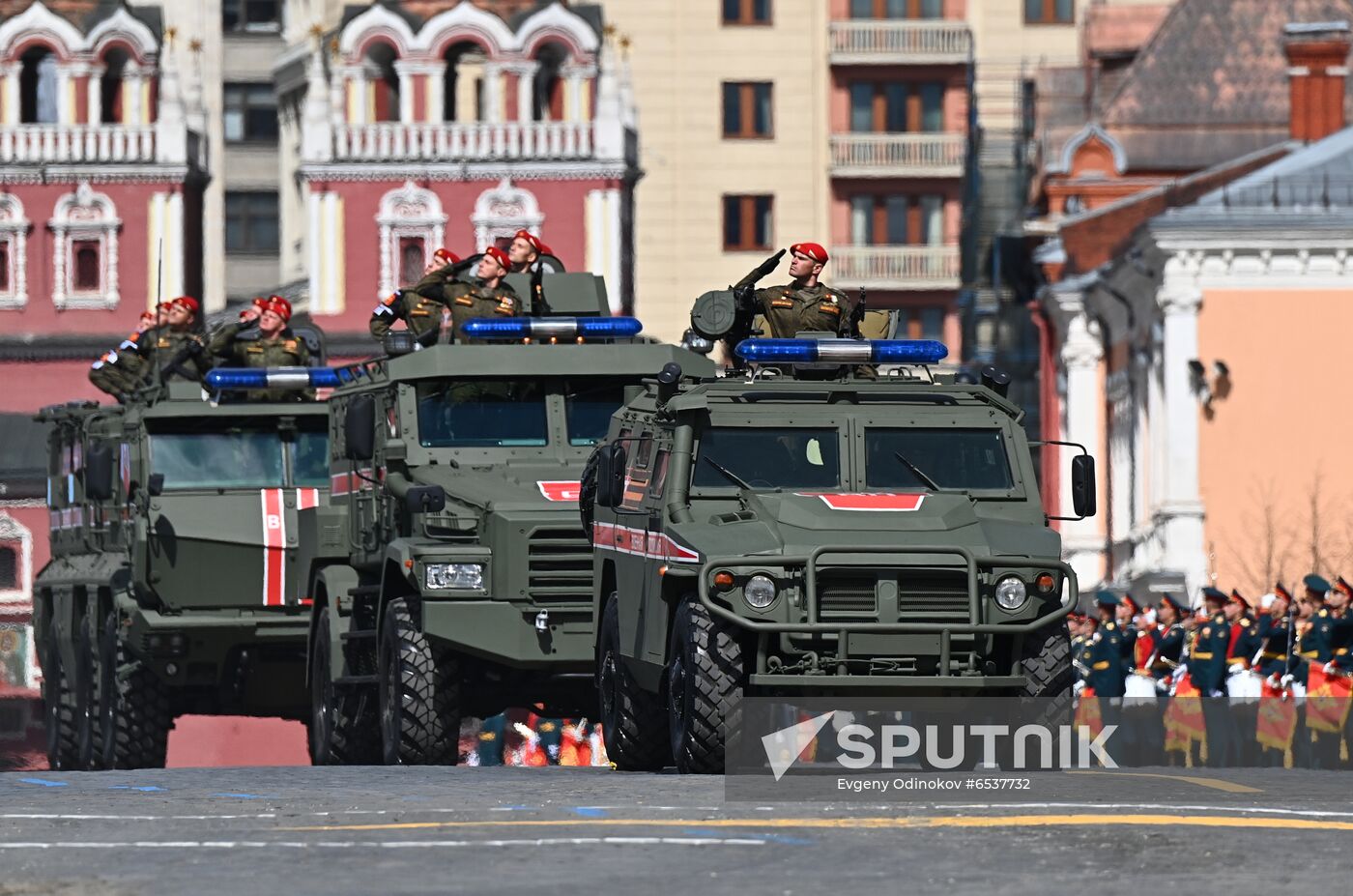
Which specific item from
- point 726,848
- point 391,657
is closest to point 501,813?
point 726,848

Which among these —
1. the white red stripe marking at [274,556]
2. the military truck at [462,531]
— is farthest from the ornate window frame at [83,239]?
the military truck at [462,531]

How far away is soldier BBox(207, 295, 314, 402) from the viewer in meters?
31.0

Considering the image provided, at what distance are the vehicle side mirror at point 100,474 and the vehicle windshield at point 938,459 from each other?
11224 mm

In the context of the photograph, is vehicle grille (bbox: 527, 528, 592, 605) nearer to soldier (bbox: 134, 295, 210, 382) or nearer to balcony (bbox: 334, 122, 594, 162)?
soldier (bbox: 134, 295, 210, 382)

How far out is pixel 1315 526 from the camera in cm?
4612

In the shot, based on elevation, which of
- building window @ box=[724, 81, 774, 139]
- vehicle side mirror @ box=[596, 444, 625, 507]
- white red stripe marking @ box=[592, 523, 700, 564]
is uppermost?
building window @ box=[724, 81, 774, 139]

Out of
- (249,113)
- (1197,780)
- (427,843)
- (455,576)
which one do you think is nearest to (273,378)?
(455,576)

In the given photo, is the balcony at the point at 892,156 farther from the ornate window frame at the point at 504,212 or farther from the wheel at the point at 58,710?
the wheel at the point at 58,710

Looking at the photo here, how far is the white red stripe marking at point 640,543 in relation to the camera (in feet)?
66.7

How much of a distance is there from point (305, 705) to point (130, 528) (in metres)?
1.98

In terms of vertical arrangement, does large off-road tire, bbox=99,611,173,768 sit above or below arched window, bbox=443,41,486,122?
below

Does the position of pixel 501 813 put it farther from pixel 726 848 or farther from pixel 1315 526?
pixel 1315 526

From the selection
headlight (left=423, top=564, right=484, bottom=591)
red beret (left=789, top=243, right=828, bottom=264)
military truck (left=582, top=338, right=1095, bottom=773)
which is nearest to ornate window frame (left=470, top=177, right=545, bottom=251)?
headlight (left=423, top=564, right=484, bottom=591)

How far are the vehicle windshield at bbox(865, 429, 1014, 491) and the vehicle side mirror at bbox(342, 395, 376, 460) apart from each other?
5198 mm
